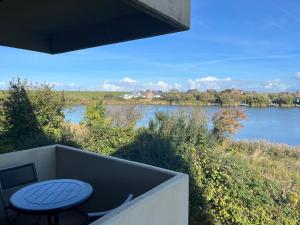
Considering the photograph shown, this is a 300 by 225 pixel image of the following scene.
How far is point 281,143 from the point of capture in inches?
356

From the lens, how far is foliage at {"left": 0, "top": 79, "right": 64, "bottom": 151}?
7198 mm

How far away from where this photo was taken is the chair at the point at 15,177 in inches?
115

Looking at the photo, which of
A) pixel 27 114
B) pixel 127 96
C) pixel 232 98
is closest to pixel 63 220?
pixel 27 114

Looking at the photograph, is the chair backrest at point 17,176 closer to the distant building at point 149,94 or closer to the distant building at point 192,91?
the distant building at point 149,94

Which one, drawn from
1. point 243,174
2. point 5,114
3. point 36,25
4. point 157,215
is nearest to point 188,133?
point 243,174

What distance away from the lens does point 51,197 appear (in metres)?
2.42

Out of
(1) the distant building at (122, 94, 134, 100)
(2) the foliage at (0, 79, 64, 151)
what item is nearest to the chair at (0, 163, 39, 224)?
(2) the foliage at (0, 79, 64, 151)

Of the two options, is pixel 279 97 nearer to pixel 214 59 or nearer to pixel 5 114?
pixel 5 114

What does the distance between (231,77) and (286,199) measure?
13.6m

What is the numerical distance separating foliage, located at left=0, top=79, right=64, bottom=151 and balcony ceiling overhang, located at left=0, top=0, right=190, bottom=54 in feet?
11.3

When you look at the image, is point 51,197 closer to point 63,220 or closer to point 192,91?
point 63,220

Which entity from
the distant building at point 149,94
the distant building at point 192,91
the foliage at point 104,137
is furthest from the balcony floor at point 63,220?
the distant building at point 192,91

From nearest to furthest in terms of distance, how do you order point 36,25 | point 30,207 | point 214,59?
point 30,207 < point 36,25 < point 214,59

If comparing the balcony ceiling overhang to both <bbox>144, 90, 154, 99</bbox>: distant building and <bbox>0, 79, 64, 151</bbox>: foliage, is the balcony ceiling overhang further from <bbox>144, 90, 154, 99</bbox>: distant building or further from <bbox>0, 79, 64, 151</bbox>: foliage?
<bbox>144, 90, 154, 99</bbox>: distant building
